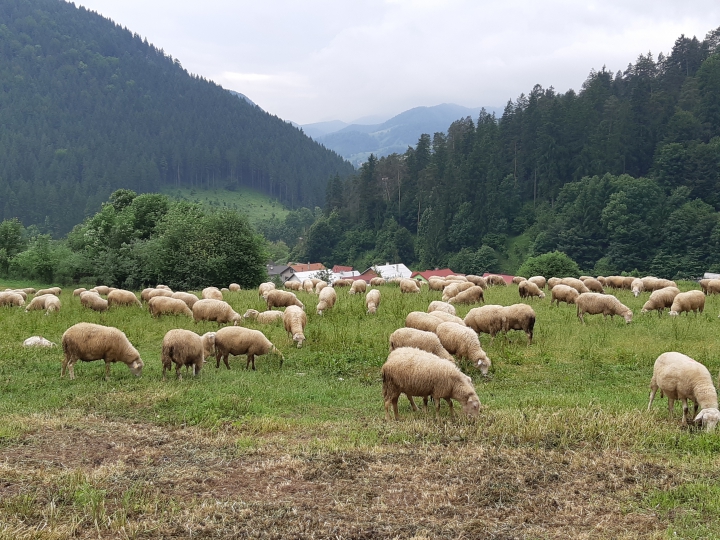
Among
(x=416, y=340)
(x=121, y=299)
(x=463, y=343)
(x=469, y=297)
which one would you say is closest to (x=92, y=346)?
(x=416, y=340)

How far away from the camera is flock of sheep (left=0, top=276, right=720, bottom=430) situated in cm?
991

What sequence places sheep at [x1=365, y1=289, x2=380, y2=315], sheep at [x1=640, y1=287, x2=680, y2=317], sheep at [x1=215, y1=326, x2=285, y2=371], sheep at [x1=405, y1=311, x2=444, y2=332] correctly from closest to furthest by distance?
sheep at [x1=215, y1=326, x2=285, y2=371]
sheep at [x1=405, y1=311, x2=444, y2=332]
sheep at [x1=365, y1=289, x2=380, y2=315]
sheep at [x1=640, y1=287, x2=680, y2=317]

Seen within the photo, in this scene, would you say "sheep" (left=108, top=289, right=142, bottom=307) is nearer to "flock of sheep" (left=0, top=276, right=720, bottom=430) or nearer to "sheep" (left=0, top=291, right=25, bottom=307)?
"flock of sheep" (left=0, top=276, right=720, bottom=430)

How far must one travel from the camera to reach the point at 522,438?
8.23 m

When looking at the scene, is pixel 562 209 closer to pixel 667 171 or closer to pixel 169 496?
pixel 667 171

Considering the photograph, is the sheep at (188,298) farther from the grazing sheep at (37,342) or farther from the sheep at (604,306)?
the sheep at (604,306)

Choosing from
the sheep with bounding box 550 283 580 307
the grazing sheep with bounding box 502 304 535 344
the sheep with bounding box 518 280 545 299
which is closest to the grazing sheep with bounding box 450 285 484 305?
the sheep with bounding box 550 283 580 307

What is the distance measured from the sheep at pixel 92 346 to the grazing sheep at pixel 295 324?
5.55 m

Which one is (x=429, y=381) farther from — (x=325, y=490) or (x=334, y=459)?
(x=325, y=490)

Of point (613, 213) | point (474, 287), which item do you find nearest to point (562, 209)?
point (613, 213)

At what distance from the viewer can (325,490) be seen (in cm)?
657

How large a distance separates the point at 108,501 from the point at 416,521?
362 centimetres

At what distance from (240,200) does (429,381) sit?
18093cm

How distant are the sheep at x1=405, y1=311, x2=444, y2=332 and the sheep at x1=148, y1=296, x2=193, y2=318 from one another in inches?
403
